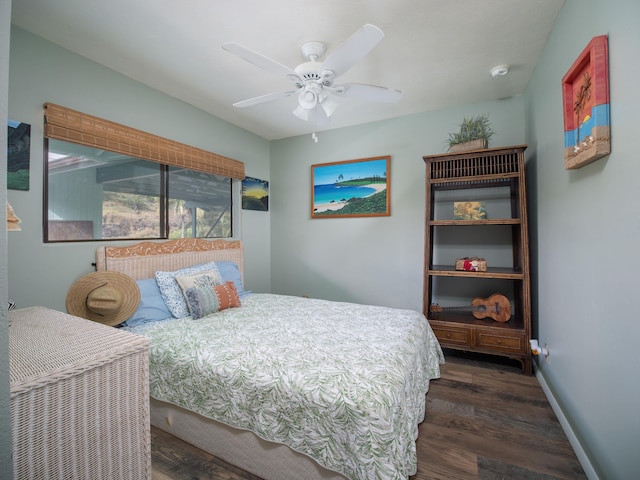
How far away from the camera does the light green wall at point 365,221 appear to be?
320 cm

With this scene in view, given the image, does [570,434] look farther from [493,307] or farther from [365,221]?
[365,221]

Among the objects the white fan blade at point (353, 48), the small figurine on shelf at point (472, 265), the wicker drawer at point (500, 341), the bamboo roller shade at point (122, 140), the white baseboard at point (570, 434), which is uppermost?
the white fan blade at point (353, 48)

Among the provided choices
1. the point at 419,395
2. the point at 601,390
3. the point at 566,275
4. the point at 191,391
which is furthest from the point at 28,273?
the point at 566,275

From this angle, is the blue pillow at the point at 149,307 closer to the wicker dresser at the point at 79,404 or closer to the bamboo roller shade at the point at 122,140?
the wicker dresser at the point at 79,404

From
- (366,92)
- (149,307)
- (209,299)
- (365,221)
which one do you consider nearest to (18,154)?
(149,307)

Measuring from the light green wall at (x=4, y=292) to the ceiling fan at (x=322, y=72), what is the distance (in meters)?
1.05

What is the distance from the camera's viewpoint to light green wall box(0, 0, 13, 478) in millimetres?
556

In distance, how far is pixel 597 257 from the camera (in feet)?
4.43

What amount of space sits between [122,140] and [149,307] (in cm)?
139

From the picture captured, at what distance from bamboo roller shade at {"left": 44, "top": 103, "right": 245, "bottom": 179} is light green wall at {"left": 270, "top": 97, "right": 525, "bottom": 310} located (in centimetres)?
115

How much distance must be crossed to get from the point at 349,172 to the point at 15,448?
3468 mm

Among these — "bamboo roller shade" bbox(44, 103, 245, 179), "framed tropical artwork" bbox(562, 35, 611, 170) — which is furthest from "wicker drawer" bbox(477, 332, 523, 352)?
"bamboo roller shade" bbox(44, 103, 245, 179)

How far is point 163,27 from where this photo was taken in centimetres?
187

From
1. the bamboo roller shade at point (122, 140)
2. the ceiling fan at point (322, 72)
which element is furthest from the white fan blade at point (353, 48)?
the bamboo roller shade at point (122, 140)
